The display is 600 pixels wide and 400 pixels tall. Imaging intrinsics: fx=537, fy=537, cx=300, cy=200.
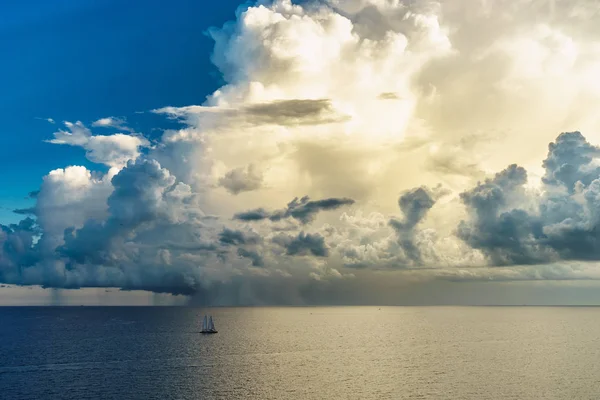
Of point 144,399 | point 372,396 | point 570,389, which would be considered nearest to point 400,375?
point 372,396

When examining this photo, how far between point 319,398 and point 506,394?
4440 cm

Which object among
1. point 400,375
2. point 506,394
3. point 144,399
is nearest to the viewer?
point 144,399

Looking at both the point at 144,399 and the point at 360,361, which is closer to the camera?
the point at 144,399

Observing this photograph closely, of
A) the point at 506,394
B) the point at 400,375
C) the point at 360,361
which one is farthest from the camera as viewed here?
the point at 360,361

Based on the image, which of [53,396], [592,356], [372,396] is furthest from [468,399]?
[592,356]

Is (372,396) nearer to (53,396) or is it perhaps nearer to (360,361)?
(360,361)

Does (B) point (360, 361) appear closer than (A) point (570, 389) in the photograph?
No

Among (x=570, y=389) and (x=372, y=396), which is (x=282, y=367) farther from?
(x=570, y=389)

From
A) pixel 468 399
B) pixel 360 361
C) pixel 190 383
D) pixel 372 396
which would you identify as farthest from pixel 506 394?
pixel 190 383

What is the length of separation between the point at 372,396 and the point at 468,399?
21.5 meters

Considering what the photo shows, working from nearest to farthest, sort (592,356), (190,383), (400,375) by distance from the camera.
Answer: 1. (190,383)
2. (400,375)
3. (592,356)

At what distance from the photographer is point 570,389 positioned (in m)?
131

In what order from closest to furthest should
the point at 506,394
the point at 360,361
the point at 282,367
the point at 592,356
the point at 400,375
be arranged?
1. the point at 506,394
2. the point at 400,375
3. the point at 282,367
4. the point at 360,361
5. the point at 592,356

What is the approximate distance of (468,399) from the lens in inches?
4776
